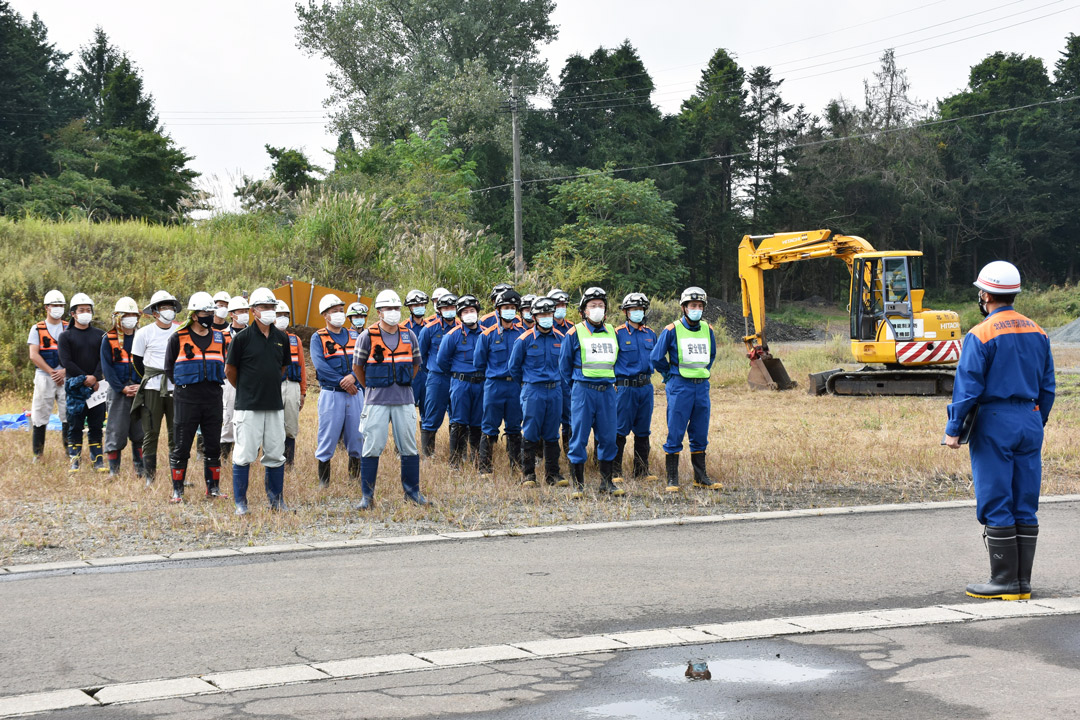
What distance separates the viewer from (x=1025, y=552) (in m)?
6.94

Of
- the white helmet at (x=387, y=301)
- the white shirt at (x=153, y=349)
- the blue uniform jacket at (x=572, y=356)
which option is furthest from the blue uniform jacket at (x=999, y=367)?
the white shirt at (x=153, y=349)

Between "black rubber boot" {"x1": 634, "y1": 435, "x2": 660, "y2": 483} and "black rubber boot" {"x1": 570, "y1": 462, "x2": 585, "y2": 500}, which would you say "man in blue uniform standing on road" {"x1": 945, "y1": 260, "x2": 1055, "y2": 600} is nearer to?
"black rubber boot" {"x1": 570, "y1": 462, "x2": 585, "y2": 500}

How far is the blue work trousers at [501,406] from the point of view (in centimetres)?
1292

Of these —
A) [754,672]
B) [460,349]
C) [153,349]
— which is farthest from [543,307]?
[754,672]

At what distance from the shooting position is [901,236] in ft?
221

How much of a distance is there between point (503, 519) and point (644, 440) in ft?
10.3

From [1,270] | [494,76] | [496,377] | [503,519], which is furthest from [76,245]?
[494,76]

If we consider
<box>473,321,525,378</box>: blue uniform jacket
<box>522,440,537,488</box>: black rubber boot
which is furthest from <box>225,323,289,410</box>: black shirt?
<box>473,321,525,378</box>: blue uniform jacket

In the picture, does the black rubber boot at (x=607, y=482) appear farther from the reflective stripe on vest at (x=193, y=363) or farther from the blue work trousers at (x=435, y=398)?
the reflective stripe on vest at (x=193, y=363)

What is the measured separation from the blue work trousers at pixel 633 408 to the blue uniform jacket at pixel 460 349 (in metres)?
2.10

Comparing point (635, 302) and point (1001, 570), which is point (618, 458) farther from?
point (1001, 570)

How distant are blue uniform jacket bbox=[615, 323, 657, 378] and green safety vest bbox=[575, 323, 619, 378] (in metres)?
0.49

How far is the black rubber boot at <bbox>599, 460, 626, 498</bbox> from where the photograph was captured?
36.9 ft

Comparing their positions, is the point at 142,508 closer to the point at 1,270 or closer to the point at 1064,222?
the point at 1,270
